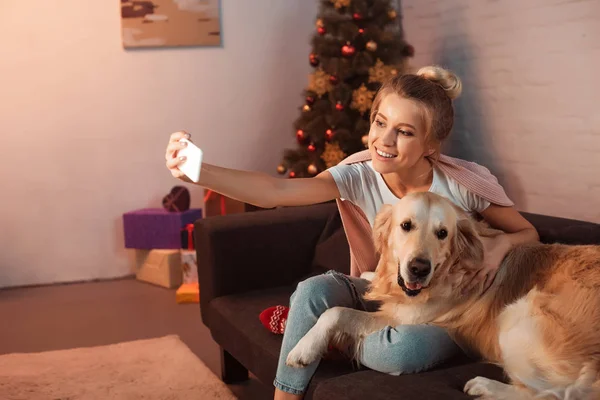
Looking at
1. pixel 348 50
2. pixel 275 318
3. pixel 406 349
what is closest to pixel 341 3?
pixel 348 50

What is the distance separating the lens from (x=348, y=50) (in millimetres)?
3990

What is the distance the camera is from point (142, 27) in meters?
4.39

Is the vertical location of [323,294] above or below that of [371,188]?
below

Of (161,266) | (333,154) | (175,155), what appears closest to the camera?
(175,155)

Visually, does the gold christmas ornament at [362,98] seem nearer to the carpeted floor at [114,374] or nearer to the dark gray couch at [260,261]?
the dark gray couch at [260,261]

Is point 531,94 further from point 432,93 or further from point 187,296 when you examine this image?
point 187,296

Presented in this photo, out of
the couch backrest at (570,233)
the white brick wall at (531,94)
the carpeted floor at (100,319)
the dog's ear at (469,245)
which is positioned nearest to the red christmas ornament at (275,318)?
the carpeted floor at (100,319)

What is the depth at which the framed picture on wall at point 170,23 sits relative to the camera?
436 cm

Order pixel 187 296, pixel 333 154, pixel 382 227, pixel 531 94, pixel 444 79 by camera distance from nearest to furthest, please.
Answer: pixel 382 227 → pixel 444 79 → pixel 531 94 → pixel 187 296 → pixel 333 154

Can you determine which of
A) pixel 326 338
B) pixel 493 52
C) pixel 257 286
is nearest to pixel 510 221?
pixel 326 338

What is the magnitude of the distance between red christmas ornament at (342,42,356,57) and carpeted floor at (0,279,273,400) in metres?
1.58

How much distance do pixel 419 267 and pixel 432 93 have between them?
0.54 metres

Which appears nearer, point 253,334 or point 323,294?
point 323,294

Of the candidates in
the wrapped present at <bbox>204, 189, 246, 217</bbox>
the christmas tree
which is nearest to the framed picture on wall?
the christmas tree
